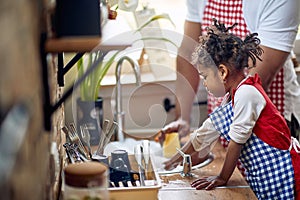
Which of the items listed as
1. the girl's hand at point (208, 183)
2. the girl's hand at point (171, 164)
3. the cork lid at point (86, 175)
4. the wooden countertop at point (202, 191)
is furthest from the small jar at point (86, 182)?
the girl's hand at point (171, 164)

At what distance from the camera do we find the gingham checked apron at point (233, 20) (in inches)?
94.0

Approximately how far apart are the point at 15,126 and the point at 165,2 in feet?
7.44

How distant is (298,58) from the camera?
9.86 ft

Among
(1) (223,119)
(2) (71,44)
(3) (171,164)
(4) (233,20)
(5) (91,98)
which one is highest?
(2) (71,44)

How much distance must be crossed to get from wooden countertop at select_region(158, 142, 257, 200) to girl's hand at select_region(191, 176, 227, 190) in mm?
17

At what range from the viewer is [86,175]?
3.93 feet

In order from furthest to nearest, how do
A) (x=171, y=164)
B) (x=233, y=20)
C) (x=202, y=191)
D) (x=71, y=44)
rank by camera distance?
(x=233, y=20) → (x=171, y=164) → (x=202, y=191) → (x=71, y=44)

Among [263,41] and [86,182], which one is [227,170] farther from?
[86,182]

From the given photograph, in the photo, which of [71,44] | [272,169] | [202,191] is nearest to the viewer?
[71,44]

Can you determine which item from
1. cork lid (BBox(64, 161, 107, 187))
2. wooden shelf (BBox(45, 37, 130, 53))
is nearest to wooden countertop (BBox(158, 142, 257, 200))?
cork lid (BBox(64, 161, 107, 187))

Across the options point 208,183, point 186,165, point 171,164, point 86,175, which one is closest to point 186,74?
point 171,164

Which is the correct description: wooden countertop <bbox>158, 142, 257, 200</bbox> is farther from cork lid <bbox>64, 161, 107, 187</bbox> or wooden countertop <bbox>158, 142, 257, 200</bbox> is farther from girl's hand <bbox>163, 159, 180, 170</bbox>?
cork lid <bbox>64, 161, 107, 187</bbox>

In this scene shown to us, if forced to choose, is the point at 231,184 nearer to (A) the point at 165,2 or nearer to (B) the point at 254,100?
(B) the point at 254,100

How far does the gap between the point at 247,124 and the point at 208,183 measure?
0.76ft
